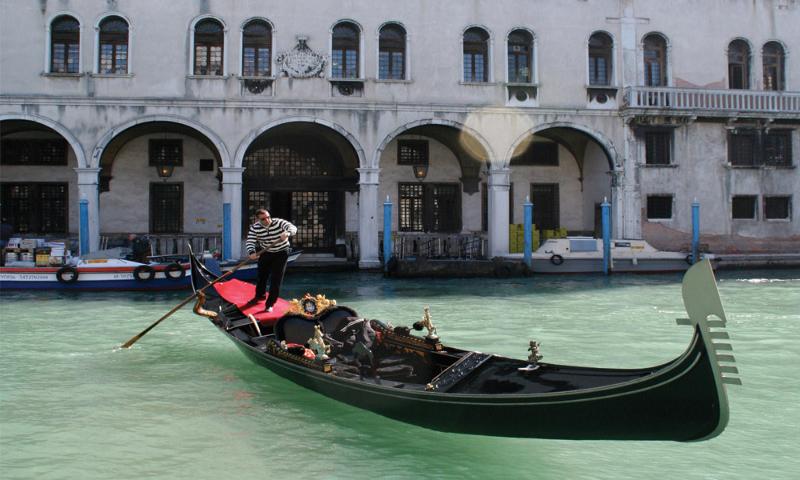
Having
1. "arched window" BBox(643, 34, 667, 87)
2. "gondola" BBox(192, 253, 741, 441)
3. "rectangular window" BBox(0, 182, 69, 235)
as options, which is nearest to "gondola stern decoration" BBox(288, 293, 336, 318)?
"gondola" BBox(192, 253, 741, 441)

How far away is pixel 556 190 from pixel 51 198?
38.1ft

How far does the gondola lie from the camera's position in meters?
3.21

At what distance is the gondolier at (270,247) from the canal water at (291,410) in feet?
2.29

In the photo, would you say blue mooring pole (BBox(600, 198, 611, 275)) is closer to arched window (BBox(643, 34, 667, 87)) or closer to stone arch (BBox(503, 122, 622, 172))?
stone arch (BBox(503, 122, 622, 172))

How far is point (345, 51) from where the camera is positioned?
15.8 m

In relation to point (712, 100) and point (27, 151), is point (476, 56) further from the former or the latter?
point (27, 151)

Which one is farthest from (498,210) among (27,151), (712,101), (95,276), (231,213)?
(27,151)

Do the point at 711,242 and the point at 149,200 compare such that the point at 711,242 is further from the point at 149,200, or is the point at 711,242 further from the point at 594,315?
the point at 149,200

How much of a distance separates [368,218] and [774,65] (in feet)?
32.5

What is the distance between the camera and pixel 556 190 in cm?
1834

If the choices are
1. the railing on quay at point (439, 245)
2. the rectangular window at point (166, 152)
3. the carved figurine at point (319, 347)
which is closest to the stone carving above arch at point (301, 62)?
the rectangular window at point (166, 152)

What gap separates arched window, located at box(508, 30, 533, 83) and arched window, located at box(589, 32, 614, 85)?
140cm

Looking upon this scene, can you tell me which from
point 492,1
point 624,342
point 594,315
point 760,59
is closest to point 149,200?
point 492,1

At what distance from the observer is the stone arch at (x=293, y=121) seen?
15266 millimetres
